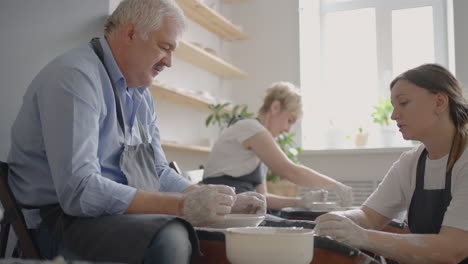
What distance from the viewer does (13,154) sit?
1.22 metres

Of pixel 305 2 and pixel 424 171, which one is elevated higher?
pixel 305 2

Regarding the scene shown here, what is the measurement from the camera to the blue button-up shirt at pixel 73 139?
104 centimetres

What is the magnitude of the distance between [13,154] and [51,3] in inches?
29.4

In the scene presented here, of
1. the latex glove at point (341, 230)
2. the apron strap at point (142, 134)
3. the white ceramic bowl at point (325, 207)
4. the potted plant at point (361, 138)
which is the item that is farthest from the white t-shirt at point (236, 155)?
the potted plant at point (361, 138)

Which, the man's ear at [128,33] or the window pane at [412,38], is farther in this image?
the window pane at [412,38]

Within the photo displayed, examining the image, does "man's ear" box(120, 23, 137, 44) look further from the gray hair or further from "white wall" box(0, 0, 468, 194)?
"white wall" box(0, 0, 468, 194)

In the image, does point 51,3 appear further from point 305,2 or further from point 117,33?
point 305,2

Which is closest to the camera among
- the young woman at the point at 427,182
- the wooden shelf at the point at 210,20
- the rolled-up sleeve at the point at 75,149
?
the rolled-up sleeve at the point at 75,149

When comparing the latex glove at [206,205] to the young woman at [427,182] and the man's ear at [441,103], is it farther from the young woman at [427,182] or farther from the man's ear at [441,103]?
the man's ear at [441,103]

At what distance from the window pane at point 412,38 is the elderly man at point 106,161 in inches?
120

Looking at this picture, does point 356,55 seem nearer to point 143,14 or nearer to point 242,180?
point 242,180

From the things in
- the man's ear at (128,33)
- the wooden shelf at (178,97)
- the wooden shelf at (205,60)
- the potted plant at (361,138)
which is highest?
the wooden shelf at (205,60)

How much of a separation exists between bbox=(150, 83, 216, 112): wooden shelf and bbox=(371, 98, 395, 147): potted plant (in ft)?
4.58

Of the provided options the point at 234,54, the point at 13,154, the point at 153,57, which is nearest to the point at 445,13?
the point at 234,54
